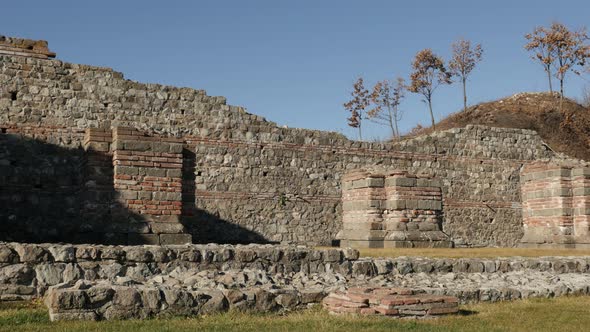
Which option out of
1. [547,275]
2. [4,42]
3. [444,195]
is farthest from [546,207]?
[4,42]

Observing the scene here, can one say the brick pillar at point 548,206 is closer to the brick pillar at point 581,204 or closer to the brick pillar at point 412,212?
the brick pillar at point 581,204

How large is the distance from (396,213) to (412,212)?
368 millimetres

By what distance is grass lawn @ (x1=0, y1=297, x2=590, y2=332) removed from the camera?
5.65 metres

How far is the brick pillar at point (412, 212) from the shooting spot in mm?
13633

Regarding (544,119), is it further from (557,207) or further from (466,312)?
(466,312)

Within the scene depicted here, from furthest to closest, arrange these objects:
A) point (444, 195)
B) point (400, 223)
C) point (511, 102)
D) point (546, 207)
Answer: point (511, 102)
point (444, 195)
point (546, 207)
point (400, 223)

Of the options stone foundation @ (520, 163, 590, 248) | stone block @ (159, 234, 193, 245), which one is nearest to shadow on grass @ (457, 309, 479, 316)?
stone block @ (159, 234, 193, 245)

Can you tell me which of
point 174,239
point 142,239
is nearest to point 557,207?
point 174,239

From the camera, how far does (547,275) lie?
10266 mm

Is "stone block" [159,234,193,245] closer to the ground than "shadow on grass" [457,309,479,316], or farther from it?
farther from it

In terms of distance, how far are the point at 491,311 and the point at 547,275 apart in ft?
11.3

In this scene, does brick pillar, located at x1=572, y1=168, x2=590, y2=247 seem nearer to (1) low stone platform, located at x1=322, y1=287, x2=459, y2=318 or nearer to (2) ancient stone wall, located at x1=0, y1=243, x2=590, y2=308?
(2) ancient stone wall, located at x1=0, y1=243, x2=590, y2=308

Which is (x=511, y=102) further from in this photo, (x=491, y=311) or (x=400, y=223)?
(x=491, y=311)

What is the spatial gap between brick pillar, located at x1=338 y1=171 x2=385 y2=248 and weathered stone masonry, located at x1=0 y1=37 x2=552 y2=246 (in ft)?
11.7
